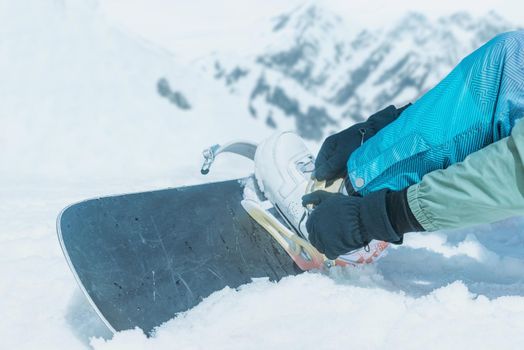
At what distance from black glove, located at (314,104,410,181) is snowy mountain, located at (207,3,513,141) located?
450 ft

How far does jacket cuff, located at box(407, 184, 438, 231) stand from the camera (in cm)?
165

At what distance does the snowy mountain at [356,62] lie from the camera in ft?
525

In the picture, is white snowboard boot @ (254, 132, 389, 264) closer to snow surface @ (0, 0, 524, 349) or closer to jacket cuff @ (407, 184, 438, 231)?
snow surface @ (0, 0, 524, 349)

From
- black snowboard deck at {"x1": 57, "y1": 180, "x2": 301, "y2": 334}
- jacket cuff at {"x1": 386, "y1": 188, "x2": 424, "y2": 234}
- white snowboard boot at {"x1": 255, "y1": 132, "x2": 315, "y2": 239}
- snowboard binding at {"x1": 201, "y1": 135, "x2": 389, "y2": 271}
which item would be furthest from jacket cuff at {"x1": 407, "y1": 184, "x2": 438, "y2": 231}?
black snowboard deck at {"x1": 57, "y1": 180, "x2": 301, "y2": 334}

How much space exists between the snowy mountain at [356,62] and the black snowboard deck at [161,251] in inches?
5401

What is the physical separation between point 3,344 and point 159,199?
836 mm

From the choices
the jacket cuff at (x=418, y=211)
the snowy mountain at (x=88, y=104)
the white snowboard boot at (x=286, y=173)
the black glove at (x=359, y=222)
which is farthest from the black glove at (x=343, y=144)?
the snowy mountain at (x=88, y=104)

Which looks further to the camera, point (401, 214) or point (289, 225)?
point (289, 225)

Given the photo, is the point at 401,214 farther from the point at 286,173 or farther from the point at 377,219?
the point at 286,173

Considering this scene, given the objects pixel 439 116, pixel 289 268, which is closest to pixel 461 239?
pixel 289 268

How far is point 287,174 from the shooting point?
246cm

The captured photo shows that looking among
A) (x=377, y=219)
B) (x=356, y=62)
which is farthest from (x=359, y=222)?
(x=356, y=62)

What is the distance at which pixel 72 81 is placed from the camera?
10.2 meters

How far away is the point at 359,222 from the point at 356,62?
19743 cm
